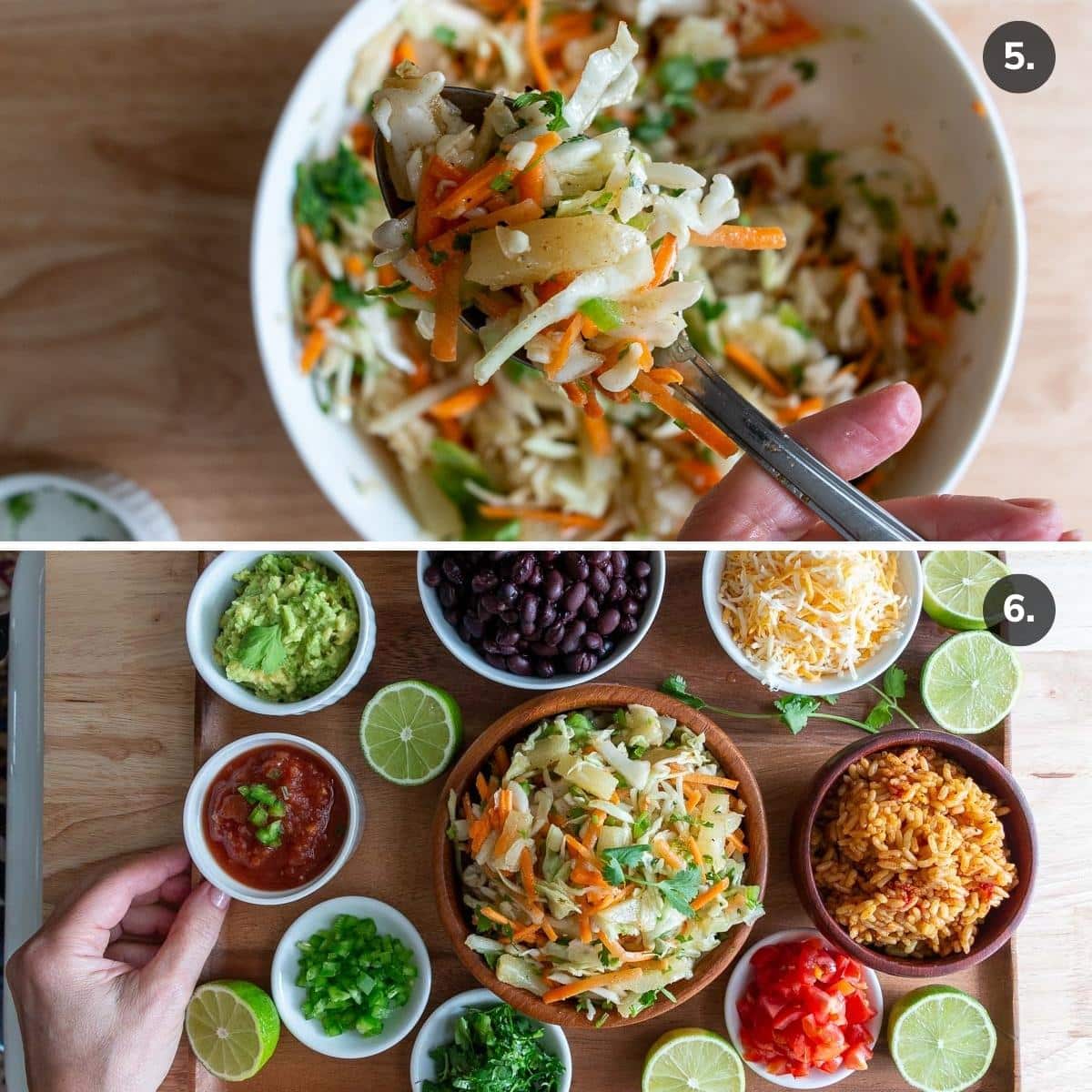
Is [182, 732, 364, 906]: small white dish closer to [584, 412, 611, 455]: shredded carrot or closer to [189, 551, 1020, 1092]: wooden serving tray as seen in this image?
[189, 551, 1020, 1092]: wooden serving tray

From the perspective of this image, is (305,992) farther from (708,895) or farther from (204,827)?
(708,895)

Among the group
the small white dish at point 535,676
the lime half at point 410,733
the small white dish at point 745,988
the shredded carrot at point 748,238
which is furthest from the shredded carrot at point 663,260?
the small white dish at point 745,988

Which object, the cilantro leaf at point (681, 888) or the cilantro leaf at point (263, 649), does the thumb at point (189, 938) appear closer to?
the cilantro leaf at point (263, 649)

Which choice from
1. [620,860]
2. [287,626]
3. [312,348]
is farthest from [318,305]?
[620,860]

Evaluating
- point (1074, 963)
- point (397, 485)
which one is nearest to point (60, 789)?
point (397, 485)

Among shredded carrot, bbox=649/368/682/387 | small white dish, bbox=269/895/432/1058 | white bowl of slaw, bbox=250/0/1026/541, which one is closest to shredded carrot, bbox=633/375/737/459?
shredded carrot, bbox=649/368/682/387

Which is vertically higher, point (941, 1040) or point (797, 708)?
point (797, 708)

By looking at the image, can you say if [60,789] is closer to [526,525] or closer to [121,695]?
[121,695]
